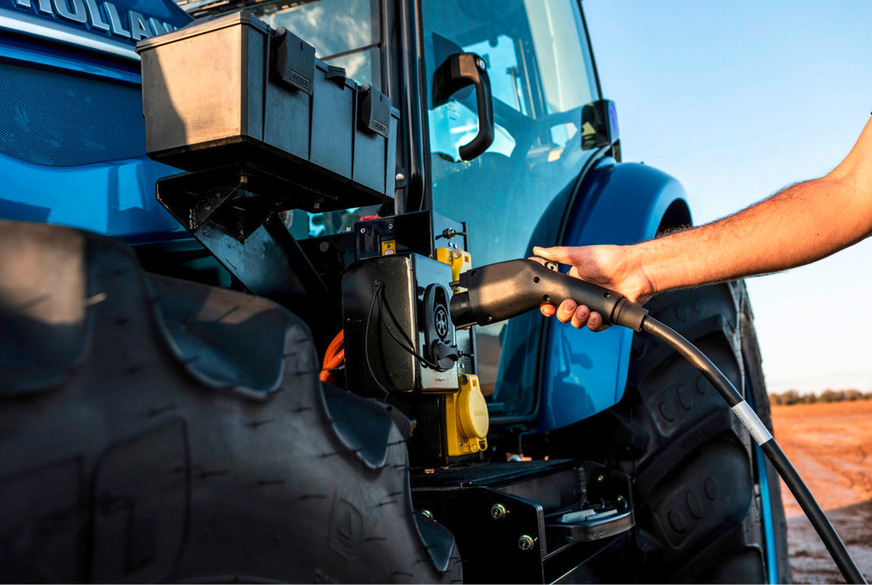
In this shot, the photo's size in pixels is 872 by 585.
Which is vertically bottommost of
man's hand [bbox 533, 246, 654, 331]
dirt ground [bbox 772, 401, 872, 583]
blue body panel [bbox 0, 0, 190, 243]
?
dirt ground [bbox 772, 401, 872, 583]

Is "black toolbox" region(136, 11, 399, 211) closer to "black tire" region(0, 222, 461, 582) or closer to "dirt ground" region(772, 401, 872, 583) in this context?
Result: "black tire" region(0, 222, 461, 582)

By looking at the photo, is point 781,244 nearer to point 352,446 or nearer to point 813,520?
point 813,520

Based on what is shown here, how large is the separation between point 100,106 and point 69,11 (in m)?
0.17

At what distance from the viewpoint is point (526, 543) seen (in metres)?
1.31

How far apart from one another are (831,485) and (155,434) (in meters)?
7.90

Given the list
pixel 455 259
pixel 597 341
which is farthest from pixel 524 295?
pixel 597 341

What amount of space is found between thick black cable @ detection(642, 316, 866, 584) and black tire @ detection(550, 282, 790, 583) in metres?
0.83

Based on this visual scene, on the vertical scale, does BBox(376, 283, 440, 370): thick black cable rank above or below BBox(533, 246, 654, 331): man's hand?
below

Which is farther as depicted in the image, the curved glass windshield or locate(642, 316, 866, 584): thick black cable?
the curved glass windshield

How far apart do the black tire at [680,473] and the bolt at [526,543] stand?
2.99 feet

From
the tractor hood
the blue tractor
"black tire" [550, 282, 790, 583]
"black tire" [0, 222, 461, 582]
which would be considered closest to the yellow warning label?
the blue tractor

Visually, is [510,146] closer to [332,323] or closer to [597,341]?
[597,341]

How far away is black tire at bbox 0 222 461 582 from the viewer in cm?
54

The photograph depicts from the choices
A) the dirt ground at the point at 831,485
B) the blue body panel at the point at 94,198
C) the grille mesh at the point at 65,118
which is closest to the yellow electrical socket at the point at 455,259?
the blue body panel at the point at 94,198
